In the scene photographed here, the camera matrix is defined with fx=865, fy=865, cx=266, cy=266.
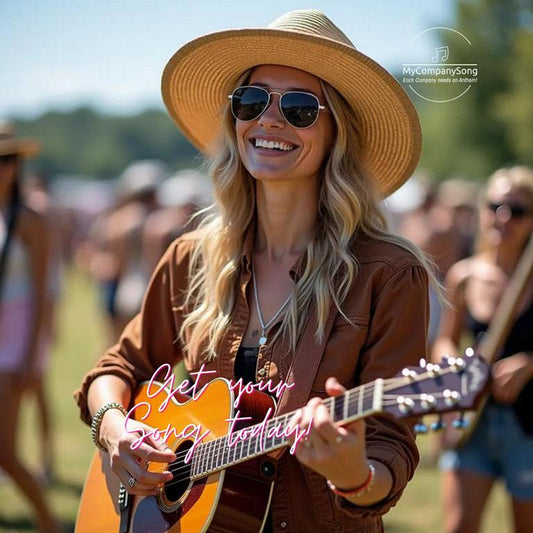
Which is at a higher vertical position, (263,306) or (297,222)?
(297,222)

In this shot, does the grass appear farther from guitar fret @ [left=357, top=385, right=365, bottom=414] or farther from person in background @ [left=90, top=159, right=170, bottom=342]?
guitar fret @ [left=357, top=385, right=365, bottom=414]

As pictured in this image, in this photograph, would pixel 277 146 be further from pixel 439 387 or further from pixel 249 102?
pixel 439 387

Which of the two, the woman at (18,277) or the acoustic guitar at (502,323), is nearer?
the acoustic guitar at (502,323)

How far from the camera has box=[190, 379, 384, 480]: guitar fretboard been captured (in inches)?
81.1

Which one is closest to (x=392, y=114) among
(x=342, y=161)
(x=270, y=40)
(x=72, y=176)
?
(x=342, y=161)

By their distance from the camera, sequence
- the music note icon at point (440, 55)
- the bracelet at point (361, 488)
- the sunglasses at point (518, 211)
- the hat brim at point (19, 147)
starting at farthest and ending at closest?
1. the hat brim at point (19, 147)
2. the sunglasses at point (518, 211)
3. the music note icon at point (440, 55)
4. the bracelet at point (361, 488)

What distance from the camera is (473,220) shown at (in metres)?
16.1

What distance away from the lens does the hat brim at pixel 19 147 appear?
5480 millimetres

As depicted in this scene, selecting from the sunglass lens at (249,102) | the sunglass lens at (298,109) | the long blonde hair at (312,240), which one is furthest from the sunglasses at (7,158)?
the sunglass lens at (298,109)

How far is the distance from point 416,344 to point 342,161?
2.35 feet

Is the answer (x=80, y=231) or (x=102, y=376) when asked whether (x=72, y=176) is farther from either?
(x=102, y=376)

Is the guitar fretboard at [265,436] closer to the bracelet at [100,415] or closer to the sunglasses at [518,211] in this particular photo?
the bracelet at [100,415]

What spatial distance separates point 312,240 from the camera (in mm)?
2770

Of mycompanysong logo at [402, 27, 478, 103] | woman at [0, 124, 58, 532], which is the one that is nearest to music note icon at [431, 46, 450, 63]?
mycompanysong logo at [402, 27, 478, 103]
